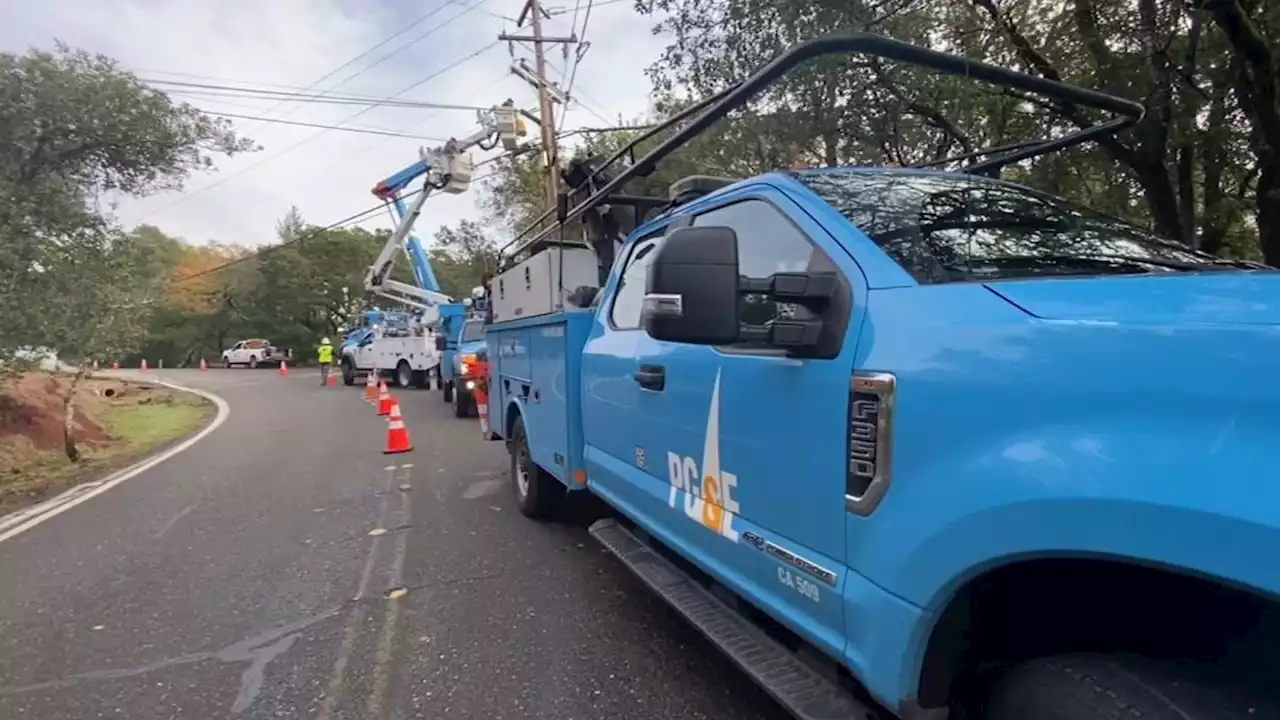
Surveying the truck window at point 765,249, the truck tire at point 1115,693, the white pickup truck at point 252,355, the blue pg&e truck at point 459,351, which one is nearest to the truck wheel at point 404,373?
the blue pg&e truck at point 459,351

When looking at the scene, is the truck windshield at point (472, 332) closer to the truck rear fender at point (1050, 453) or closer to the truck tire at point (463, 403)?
the truck tire at point (463, 403)

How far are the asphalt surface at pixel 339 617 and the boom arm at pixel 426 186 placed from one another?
58.1 ft

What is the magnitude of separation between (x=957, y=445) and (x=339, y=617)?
3.71 meters

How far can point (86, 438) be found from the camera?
13.6 m

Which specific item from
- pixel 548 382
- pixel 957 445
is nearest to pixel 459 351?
pixel 548 382

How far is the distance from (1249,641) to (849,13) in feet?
26.0

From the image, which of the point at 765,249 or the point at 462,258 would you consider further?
the point at 462,258

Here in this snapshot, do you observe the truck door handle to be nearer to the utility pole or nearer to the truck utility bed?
the truck utility bed

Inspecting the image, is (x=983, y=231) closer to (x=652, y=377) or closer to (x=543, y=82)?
(x=652, y=377)

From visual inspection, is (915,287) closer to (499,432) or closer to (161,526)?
(499,432)

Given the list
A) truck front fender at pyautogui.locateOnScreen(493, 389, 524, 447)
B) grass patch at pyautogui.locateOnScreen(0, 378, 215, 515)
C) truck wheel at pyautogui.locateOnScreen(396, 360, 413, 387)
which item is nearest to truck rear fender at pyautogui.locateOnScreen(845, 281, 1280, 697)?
truck front fender at pyautogui.locateOnScreen(493, 389, 524, 447)

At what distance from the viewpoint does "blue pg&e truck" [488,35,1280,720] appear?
152 centimetres

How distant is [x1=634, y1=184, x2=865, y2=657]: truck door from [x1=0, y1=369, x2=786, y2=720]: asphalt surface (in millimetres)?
830

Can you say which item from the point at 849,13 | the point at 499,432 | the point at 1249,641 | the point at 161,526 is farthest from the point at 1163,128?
the point at 161,526
